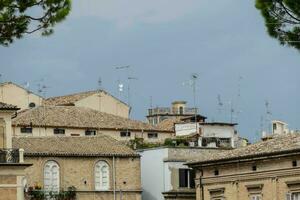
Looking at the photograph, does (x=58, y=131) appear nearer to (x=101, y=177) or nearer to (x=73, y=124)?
(x=73, y=124)

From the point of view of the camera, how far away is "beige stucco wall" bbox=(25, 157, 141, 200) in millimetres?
70438

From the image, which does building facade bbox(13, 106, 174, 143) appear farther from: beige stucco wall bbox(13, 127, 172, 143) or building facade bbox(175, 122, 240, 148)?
building facade bbox(175, 122, 240, 148)

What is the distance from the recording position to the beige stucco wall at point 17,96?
95.2 meters

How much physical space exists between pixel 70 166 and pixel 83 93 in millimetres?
29527

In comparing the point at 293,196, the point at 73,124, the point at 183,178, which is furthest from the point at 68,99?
the point at 293,196

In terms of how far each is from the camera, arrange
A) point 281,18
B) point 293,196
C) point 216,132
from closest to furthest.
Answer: point 281,18, point 293,196, point 216,132

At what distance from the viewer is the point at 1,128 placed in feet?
217

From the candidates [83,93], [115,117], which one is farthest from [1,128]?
[83,93]

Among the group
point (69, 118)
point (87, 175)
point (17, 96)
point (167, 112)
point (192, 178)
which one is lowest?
point (192, 178)

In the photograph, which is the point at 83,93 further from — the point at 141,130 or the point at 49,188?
the point at 49,188

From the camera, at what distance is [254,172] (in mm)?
61531

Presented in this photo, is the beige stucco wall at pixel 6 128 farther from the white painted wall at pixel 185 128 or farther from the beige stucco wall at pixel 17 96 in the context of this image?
the white painted wall at pixel 185 128

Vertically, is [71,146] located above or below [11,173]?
above

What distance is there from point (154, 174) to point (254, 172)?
14.2 metres
